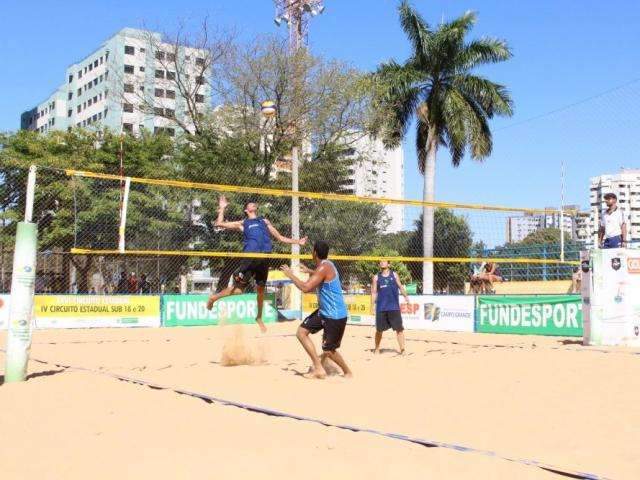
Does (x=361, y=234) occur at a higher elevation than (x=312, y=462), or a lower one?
higher

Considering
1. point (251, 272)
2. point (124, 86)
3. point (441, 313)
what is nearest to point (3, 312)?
point (251, 272)

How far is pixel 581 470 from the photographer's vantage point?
3.80 m

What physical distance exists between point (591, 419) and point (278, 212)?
22125mm

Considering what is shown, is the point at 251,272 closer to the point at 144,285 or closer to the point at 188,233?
the point at 188,233

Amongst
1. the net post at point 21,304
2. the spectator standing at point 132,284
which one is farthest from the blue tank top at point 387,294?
the spectator standing at point 132,284

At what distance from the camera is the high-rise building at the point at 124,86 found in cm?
3228

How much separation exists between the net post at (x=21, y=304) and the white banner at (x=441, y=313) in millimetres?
10674

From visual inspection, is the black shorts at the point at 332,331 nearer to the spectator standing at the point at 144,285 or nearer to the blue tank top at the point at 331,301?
the blue tank top at the point at 331,301

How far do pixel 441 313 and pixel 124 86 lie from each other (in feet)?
72.5

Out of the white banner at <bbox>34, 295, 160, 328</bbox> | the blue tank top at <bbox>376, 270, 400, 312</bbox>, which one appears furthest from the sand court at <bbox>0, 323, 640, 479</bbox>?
the white banner at <bbox>34, 295, 160, 328</bbox>

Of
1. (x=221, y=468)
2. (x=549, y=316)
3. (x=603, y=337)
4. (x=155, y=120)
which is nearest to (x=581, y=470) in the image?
(x=221, y=468)

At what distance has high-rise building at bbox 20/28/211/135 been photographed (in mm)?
32281

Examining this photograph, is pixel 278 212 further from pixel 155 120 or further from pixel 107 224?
pixel 155 120

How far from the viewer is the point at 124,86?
3341 centimetres
